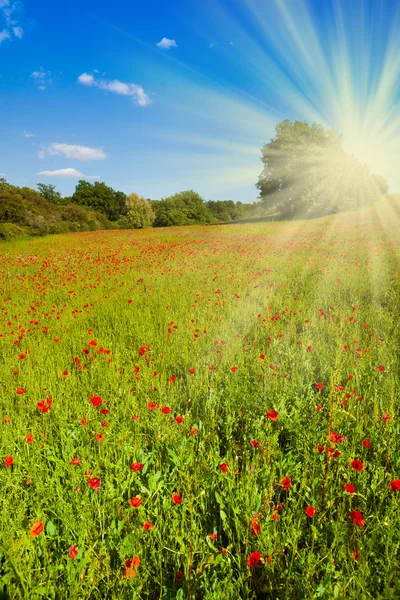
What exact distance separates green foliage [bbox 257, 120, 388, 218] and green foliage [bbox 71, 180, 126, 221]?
51.2m

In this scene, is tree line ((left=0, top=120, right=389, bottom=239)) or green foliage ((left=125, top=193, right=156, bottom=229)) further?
green foliage ((left=125, top=193, right=156, bottom=229))

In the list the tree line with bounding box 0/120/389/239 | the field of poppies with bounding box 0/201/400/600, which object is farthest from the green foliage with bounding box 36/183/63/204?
the field of poppies with bounding box 0/201/400/600

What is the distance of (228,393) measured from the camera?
3.01 metres

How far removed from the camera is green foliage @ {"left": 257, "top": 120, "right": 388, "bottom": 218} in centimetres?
4125

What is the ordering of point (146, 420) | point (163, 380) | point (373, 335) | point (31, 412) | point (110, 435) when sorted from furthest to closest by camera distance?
point (373, 335), point (163, 380), point (31, 412), point (146, 420), point (110, 435)

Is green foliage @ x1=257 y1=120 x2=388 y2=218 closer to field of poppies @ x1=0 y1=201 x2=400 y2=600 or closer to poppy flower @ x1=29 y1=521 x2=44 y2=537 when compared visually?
field of poppies @ x1=0 y1=201 x2=400 y2=600

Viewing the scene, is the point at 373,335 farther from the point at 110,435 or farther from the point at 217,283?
the point at 217,283

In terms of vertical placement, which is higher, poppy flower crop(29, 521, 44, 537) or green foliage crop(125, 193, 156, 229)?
green foliage crop(125, 193, 156, 229)

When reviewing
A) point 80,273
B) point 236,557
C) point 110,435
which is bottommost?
point 236,557

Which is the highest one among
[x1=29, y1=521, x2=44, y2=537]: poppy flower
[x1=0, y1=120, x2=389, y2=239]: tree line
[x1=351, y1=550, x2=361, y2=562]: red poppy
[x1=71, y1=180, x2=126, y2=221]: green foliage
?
[x1=71, y1=180, x2=126, y2=221]: green foliage

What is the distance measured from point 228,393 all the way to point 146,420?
2.78 feet

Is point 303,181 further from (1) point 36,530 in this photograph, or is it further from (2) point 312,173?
(1) point 36,530

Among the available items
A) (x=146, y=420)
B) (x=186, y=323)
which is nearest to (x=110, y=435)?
(x=146, y=420)

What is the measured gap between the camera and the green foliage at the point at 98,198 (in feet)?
278
